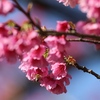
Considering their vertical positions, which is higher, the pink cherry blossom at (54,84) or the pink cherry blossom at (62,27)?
the pink cherry blossom at (62,27)

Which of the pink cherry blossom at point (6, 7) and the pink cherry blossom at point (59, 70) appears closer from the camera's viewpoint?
the pink cherry blossom at point (6, 7)

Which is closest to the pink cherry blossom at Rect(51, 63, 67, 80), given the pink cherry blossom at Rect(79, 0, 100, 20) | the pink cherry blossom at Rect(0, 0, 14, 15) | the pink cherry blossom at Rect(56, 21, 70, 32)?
the pink cherry blossom at Rect(56, 21, 70, 32)

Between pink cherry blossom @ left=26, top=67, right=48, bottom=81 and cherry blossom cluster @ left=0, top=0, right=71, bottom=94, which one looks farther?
pink cherry blossom @ left=26, top=67, right=48, bottom=81

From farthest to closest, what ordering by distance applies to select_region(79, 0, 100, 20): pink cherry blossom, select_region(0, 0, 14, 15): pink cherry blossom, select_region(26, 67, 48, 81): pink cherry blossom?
select_region(79, 0, 100, 20): pink cherry blossom < select_region(26, 67, 48, 81): pink cherry blossom < select_region(0, 0, 14, 15): pink cherry blossom

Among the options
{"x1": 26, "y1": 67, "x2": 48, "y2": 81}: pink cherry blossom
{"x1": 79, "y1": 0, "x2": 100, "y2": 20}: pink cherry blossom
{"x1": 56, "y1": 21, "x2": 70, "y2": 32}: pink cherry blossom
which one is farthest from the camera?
{"x1": 79, "y1": 0, "x2": 100, "y2": 20}: pink cherry blossom

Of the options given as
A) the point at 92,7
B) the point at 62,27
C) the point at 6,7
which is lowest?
the point at 6,7

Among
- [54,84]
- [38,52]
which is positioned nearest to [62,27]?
[38,52]

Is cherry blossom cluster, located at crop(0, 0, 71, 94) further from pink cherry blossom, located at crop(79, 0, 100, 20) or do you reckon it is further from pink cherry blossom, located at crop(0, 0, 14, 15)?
pink cherry blossom, located at crop(79, 0, 100, 20)

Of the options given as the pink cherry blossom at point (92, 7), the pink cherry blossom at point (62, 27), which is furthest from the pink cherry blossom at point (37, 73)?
the pink cherry blossom at point (92, 7)

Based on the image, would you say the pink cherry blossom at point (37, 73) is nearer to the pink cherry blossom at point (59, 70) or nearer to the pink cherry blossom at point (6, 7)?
the pink cherry blossom at point (59, 70)

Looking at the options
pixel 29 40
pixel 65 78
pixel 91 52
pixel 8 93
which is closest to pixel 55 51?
pixel 29 40

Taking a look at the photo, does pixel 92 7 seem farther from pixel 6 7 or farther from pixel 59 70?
pixel 6 7
